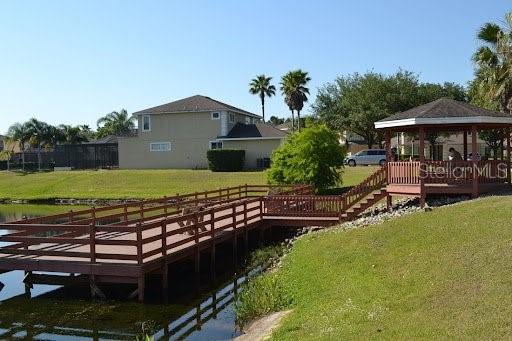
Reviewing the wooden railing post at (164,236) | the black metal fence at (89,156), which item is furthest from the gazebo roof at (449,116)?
the black metal fence at (89,156)

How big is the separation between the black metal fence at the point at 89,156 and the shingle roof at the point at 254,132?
1644 centimetres

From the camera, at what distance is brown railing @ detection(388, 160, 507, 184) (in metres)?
20.8

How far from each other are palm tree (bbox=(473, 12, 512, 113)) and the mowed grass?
1287 cm

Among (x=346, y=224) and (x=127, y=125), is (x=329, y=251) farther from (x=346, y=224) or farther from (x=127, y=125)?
(x=127, y=125)

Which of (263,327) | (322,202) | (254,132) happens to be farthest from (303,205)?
(254,132)

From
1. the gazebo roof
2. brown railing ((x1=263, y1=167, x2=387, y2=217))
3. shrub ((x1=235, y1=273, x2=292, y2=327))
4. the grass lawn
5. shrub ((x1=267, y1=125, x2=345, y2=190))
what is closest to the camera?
shrub ((x1=235, y1=273, x2=292, y2=327))

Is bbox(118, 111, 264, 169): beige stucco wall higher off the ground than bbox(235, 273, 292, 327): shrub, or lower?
higher

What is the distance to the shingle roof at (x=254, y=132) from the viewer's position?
5308cm

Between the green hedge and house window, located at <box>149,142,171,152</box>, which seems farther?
house window, located at <box>149,142,171,152</box>

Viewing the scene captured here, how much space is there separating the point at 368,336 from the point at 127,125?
116 metres

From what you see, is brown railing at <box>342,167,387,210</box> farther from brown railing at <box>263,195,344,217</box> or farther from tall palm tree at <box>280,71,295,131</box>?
tall palm tree at <box>280,71,295,131</box>

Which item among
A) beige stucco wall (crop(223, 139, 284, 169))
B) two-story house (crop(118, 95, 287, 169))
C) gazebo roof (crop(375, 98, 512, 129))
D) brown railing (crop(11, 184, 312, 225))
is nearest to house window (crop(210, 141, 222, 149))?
two-story house (crop(118, 95, 287, 169))

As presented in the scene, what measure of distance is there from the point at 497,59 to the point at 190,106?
3364cm

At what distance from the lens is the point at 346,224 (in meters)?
20.0
